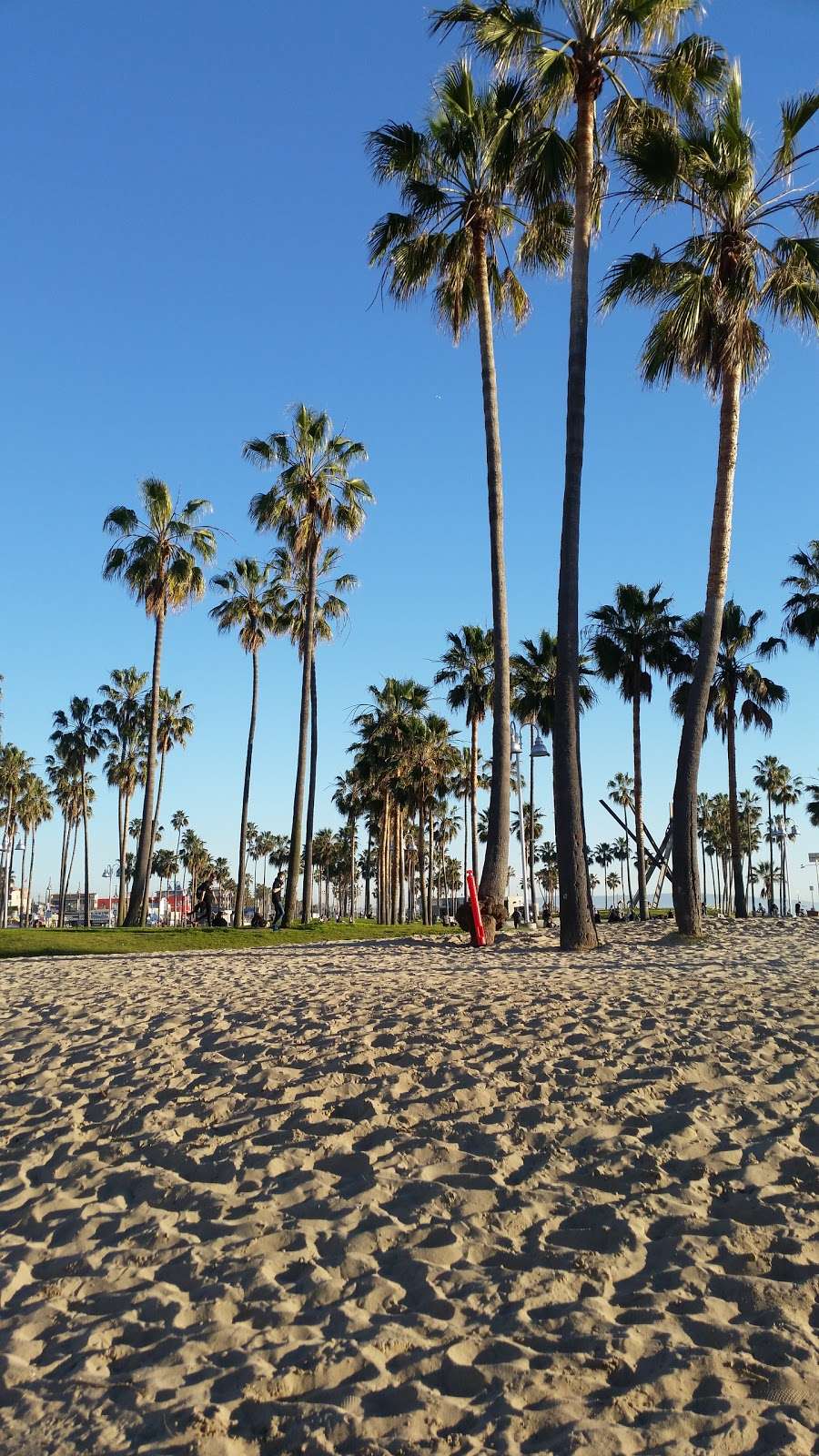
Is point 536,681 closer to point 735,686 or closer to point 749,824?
point 735,686

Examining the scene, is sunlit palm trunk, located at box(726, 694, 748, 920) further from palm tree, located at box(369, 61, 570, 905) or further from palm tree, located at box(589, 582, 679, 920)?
palm tree, located at box(369, 61, 570, 905)

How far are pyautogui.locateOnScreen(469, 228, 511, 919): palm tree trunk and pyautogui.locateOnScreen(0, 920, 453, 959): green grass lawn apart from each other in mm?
4928

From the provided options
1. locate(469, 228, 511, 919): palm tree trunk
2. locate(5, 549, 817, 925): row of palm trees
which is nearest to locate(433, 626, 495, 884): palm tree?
locate(5, 549, 817, 925): row of palm trees

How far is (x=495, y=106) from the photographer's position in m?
18.2

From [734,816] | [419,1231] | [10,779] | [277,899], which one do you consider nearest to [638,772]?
[734,816]

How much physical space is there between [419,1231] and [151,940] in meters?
18.6

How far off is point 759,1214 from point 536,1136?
4.53 feet

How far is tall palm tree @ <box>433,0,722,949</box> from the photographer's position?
1568cm

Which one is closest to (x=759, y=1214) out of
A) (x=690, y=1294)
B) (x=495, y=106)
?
(x=690, y=1294)

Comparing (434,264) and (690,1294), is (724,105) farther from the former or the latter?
(690,1294)

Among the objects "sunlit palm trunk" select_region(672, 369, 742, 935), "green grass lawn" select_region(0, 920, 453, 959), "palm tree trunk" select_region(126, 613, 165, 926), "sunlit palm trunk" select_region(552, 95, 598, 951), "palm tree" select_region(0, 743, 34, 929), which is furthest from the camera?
"palm tree" select_region(0, 743, 34, 929)

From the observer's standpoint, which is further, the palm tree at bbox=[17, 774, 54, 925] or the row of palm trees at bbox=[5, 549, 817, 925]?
the palm tree at bbox=[17, 774, 54, 925]

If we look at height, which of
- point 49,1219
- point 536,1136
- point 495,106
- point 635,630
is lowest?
point 49,1219

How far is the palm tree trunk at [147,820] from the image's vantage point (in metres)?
31.9
